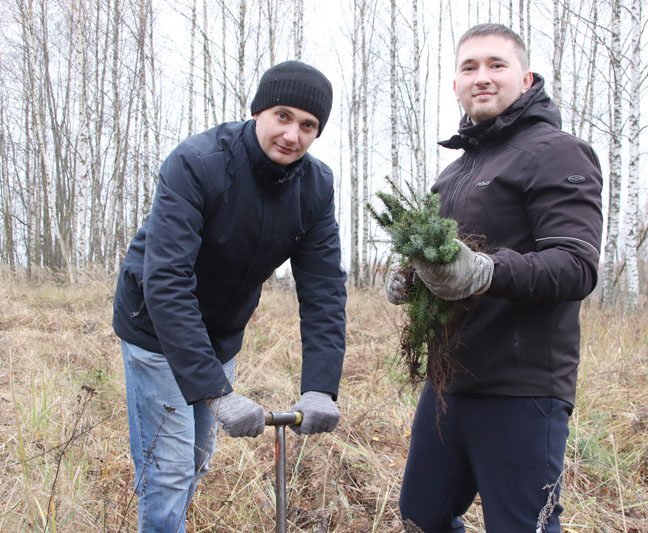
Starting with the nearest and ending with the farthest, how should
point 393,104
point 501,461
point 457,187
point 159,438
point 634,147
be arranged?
point 501,461 < point 457,187 < point 159,438 < point 634,147 < point 393,104

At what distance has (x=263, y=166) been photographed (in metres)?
2.14

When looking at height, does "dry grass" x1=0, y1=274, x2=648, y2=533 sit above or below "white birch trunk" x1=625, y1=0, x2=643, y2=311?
below

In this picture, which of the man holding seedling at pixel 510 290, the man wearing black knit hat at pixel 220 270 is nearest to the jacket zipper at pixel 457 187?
the man holding seedling at pixel 510 290

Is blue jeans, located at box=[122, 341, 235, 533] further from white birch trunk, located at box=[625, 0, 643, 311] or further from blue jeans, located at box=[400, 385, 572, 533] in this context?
white birch trunk, located at box=[625, 0, 643, 311]

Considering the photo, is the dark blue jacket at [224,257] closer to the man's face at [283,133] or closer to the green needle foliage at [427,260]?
the man's face at [283,133]

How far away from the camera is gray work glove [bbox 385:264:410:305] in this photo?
193 cm

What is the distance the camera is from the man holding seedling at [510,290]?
1.60m

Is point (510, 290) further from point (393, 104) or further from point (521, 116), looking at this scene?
point (393, 104)

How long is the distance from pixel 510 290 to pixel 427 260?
0.25m

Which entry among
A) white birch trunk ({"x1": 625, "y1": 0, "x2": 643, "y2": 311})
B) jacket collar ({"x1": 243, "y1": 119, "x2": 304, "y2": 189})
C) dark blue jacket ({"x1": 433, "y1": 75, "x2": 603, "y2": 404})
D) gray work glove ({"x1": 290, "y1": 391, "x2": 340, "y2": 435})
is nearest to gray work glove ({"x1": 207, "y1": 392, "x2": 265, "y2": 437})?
gray work glove ({"x1": 290, "y1": 391, "x2": 340, "y2": 435})

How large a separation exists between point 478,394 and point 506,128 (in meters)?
0.88

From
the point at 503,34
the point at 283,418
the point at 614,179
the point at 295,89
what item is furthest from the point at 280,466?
the point at 614,179

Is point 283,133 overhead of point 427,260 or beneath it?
overhead

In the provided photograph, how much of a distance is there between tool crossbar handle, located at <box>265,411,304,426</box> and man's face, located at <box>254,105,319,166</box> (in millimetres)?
923
